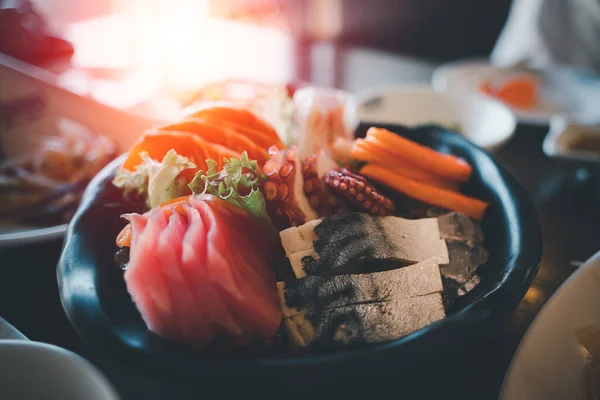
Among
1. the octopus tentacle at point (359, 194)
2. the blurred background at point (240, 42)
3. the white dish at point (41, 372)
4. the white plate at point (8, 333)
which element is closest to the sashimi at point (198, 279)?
the white dish at point (41, 372)

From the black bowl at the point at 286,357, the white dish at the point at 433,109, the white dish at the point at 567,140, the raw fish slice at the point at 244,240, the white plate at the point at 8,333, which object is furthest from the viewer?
the white dish at the point at 433,109

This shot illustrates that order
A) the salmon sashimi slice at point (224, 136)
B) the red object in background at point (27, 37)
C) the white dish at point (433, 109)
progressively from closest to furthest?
the salmon sashimi slice at point (224, 136)
the white dish at point (433, 109)
the red object in background at point (27, 37)

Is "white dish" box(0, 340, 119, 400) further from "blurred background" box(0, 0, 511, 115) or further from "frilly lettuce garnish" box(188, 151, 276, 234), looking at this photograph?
"blurred background" box(0, 0, 511, 115)

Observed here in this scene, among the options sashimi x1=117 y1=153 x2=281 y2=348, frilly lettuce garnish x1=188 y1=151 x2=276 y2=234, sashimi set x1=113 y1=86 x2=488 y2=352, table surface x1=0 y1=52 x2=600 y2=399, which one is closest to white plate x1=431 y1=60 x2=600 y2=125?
table surface x1=0 y1=52 x2=600 y2=399

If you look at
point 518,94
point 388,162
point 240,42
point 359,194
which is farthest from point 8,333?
point 240,42

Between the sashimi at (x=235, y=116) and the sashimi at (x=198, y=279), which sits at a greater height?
the sashimi at (x=235, y=116)

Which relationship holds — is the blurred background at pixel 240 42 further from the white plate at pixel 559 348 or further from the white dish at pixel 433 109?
the white plate at pixel 559 348
